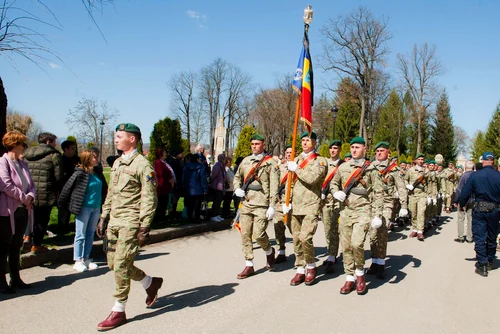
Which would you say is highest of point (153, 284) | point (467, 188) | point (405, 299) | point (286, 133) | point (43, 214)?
point (286, 133)

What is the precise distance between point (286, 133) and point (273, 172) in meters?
47.7

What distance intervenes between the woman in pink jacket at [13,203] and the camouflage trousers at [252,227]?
125 inches

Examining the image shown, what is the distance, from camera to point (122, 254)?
14.3ft

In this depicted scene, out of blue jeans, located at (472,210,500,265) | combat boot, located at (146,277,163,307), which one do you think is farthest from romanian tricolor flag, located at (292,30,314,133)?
blue jeans, located at (472,210,500,265)

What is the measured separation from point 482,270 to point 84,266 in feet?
23.0

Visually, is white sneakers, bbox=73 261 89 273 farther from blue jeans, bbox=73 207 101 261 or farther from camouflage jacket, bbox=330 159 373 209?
camouflage jacket, bbox=330 159 373 209

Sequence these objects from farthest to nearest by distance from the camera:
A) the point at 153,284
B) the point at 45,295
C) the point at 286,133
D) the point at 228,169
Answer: the point at 286,133, the point at 228,169, the point at 45,295, the point at 153,284

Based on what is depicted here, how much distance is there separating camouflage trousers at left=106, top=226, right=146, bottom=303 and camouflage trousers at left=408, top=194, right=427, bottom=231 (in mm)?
8689

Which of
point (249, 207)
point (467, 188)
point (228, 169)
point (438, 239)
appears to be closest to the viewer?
point (249, 207)

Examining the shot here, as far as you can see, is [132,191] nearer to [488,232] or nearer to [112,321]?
[112,321]

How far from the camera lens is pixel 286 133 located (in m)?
53.8

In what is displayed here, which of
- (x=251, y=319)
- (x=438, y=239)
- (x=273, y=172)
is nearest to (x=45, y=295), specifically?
(x=251, y=319)

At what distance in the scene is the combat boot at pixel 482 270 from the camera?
7.06 meters

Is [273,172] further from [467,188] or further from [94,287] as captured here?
[467,188]
